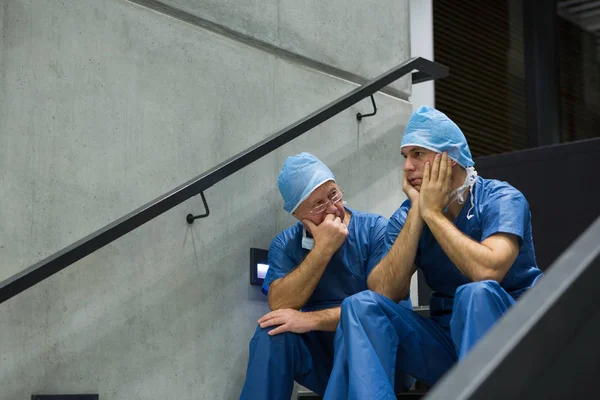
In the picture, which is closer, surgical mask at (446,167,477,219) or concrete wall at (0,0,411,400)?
concrete wall at (0,0,411,400)

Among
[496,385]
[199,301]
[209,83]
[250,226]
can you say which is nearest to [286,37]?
[209,83]

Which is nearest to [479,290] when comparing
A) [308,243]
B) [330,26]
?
[308,243]

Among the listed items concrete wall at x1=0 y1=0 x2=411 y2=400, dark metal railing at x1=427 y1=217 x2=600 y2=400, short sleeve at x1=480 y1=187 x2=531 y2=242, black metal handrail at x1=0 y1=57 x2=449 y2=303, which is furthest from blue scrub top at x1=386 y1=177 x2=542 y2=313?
dark metal railing at x1=427 y1=217 x2=600 y2=400

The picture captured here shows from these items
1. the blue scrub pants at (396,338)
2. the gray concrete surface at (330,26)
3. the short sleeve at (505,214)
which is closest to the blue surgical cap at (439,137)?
the short sleeve at (505,214)

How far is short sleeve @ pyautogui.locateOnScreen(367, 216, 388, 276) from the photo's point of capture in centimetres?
245

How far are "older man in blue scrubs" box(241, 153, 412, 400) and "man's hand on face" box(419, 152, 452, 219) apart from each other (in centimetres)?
26

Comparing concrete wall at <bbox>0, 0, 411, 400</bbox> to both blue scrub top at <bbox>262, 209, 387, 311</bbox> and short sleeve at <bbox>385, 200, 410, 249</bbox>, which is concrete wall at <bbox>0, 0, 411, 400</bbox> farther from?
short sleeve at <bbox>385, 200, 410, 249</bbox>

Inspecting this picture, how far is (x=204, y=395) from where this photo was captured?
8.09 ft

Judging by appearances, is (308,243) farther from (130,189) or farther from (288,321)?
(130,189)

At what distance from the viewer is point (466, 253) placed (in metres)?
2.00

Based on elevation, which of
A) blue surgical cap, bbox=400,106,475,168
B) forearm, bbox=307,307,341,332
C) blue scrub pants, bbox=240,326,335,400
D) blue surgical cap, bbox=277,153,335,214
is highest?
blue surgical cap, bbox=400,106,475,168

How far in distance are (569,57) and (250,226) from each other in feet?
13.7

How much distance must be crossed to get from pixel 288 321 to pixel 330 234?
0.94 feet

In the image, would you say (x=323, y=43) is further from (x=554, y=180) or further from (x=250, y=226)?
(x=554, y=180)
